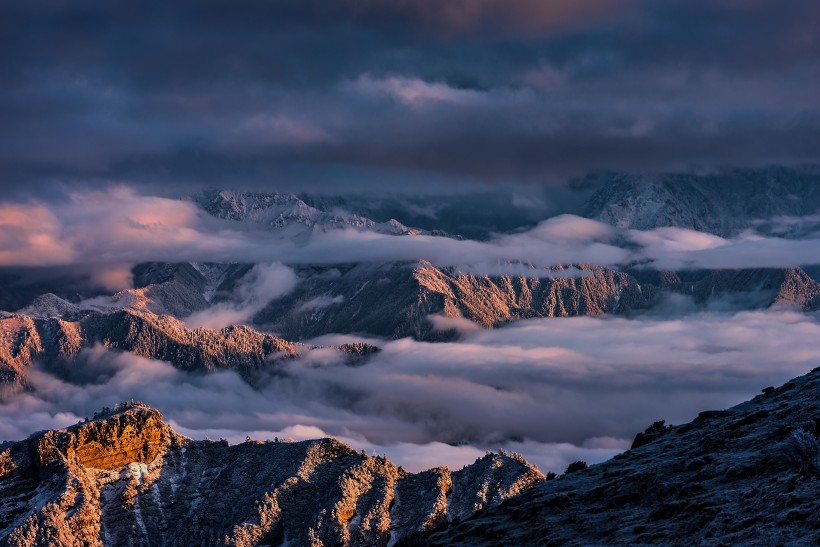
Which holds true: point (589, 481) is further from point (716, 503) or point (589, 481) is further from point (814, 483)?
point (814, 483)

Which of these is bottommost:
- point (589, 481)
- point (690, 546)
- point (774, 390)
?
point (690, 546)

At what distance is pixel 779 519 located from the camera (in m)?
64.6

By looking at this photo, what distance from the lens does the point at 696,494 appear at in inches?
2995

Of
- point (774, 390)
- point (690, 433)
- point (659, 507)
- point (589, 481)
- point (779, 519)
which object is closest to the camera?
point (779, 519)

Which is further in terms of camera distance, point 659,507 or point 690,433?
point 690,433

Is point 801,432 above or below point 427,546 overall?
above

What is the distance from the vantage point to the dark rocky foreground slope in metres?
66.7

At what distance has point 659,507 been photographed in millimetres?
76688

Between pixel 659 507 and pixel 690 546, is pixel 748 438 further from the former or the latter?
pixel 690 546

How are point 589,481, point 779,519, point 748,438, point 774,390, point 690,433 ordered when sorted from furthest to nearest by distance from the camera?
point 774,390, point 690,433, point 589,481, point 748,438, point 779,519

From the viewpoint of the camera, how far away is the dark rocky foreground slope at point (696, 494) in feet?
219

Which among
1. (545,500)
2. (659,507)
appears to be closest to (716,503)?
(659,507)

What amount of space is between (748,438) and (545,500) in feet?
55.2

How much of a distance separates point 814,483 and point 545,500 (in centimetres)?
2786
